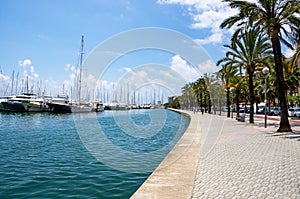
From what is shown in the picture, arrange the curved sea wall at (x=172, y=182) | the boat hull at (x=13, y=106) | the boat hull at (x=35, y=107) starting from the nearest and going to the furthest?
the curved sea wall at (x=172, y=182), the boat hull at (x=13, y=106), the boat hull at (x=35, y=107)

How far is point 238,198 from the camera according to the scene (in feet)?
17.1

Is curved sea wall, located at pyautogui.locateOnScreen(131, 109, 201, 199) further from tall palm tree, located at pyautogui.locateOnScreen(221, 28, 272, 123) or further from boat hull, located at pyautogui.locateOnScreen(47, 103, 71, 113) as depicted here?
boat hull, located at pyautogui.locateOnScreen(47, 103, 71, 113)

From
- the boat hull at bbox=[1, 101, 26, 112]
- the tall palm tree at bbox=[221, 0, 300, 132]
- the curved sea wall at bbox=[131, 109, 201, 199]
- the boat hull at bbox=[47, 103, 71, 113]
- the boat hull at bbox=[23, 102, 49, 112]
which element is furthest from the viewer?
the boat hull at bbox=[47, 103, 71, 113]

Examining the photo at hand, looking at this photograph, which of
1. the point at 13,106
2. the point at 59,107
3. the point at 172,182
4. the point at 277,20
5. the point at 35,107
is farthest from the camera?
the point at 59,107

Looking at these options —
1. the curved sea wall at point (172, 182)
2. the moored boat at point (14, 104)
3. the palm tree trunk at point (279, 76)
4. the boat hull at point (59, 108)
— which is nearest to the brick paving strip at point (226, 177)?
the curved sea wall at point (172, 182)

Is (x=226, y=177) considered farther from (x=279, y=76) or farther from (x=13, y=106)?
(x=13, y=106)

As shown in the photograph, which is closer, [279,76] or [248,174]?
[248,174]

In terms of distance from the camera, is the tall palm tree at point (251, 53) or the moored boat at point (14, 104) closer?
the tall palm tree at point (251, 53)

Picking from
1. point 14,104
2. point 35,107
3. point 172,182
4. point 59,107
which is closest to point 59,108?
point 59,107

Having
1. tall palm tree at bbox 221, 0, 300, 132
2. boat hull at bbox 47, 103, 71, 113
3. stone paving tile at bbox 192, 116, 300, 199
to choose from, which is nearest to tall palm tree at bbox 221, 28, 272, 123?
tall palm tree at bbox 221, 0, 300, 132

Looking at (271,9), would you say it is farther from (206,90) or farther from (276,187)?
(206,90)

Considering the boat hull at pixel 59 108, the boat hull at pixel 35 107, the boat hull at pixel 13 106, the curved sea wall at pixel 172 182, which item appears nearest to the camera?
the curved sea wall at pixel 172 182

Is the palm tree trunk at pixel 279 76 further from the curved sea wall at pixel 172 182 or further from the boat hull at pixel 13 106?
the boat hull at pixel 13 106

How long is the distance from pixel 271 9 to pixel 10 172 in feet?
56.0
